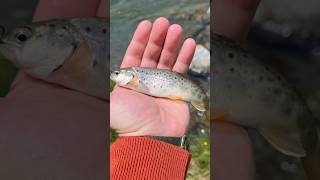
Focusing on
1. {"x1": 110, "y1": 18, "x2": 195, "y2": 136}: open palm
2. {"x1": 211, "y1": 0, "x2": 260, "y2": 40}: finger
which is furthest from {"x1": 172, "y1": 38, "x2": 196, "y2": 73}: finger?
{"x1": 211, "y1": 0, "x2": 260, "y2": 40}: finger

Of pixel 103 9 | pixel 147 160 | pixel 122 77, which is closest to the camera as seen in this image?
pixel 147 160

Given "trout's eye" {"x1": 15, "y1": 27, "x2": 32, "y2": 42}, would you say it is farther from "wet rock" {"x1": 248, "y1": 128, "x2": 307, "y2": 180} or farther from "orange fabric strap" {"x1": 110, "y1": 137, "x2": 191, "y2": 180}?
"wet rock" {"x1": 248, "y1": 128, "x2": 307, "y2": 180}

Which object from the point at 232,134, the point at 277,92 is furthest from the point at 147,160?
the point at 277,92

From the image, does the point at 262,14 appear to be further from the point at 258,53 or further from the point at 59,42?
the point at 59,42

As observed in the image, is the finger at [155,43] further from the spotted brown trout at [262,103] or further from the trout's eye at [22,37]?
the trout's eye at [22,37]

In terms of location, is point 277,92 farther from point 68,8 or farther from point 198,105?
point 68,8
